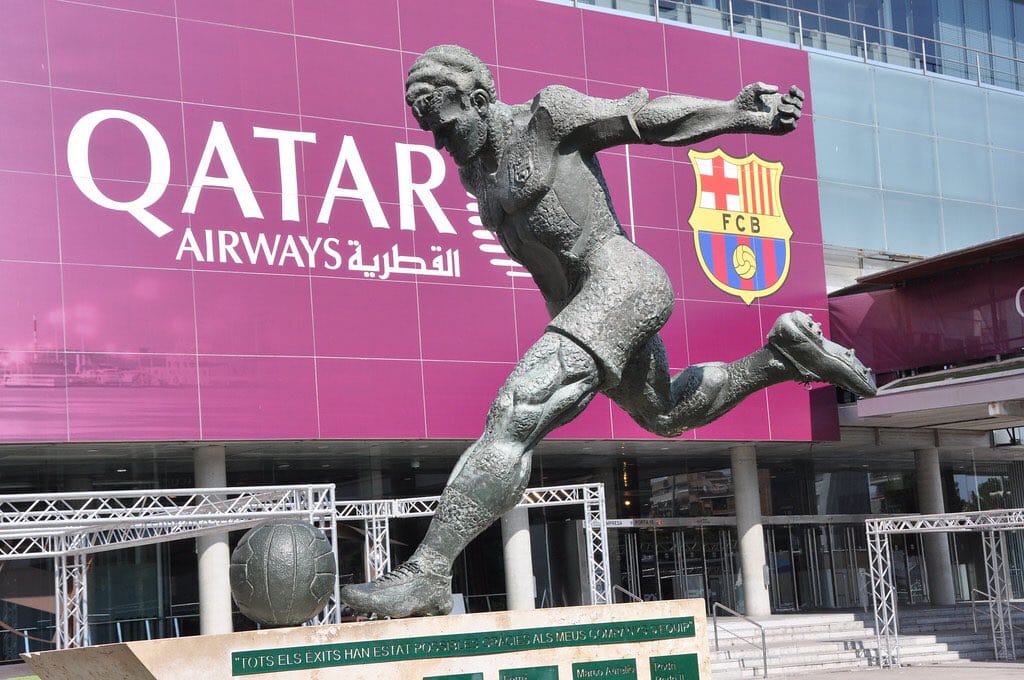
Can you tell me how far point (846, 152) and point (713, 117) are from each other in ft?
80.0

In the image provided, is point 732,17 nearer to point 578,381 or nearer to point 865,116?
point 865,116

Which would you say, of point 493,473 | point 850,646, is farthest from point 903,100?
point 493,473

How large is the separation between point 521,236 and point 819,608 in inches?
1147

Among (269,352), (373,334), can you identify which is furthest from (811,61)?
(269,352)

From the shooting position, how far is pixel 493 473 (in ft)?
13.6

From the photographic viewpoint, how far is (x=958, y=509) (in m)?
36.5

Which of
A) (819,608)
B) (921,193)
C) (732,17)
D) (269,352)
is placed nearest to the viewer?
(269,352)

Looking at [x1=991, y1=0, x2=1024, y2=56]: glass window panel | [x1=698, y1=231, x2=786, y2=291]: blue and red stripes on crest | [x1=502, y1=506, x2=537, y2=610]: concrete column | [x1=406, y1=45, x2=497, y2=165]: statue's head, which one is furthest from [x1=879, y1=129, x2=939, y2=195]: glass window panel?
[x1=406, y1=45, x2=497, y2=165]: statue's head

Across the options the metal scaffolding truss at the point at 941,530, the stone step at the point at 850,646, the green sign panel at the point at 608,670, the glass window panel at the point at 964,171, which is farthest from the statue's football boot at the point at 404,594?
the glass window panel at the point at 964,171

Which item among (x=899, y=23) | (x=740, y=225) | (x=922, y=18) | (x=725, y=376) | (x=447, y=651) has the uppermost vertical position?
(x=922, y=18)

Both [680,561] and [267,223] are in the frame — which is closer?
[267,223]

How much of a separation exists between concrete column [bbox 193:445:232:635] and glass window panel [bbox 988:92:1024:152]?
18.7m

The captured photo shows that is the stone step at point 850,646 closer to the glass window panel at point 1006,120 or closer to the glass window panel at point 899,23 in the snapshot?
the glass window panel at point 1006,120

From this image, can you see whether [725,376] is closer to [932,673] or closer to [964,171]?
[932,673]
